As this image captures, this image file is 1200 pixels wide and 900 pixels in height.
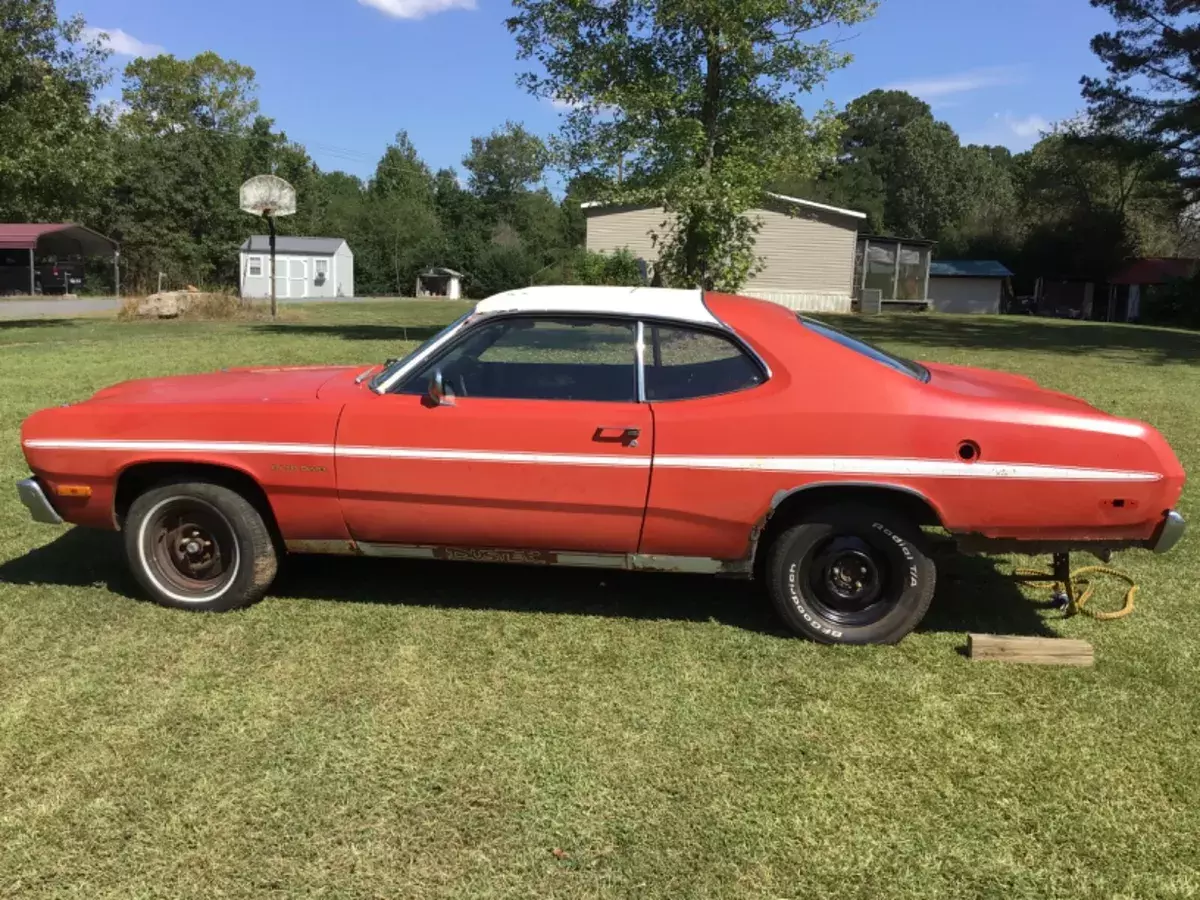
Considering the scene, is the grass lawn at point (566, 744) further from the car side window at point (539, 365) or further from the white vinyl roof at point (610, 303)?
the white vinyl roof at point (610, 303)

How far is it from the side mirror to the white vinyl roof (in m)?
0.41

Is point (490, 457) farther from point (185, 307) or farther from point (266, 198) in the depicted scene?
point (266, 198)

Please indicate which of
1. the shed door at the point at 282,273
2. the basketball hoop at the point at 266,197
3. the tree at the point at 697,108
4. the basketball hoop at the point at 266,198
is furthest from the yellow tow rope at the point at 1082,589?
the shed door at the point at 282,273

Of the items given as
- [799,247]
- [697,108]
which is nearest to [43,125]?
[697,108]

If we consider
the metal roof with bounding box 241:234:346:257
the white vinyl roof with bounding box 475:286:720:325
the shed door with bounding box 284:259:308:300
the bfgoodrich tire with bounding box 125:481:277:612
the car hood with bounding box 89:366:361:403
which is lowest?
the bfgoodrich tire with bounding box 125:481:277:612

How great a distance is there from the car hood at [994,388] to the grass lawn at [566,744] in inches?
43.5

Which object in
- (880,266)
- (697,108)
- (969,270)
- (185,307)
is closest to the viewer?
(697,108)

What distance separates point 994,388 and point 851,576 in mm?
1109

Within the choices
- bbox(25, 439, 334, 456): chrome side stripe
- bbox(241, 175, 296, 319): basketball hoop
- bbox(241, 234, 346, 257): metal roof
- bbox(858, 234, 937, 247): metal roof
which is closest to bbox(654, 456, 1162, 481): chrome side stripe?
bbox(25, 439, 334, 456): chrome side stripe

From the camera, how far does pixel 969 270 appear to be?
155 ft

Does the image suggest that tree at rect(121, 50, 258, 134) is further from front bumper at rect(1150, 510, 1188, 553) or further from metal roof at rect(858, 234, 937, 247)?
front bumper at rect(1150, 510, 1188, 553)

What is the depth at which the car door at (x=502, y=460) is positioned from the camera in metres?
3.89

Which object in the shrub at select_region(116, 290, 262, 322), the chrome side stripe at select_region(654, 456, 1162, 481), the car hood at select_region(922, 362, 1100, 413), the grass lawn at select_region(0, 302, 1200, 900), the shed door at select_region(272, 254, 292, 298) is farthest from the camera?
the shed door at select_region(272, 254, 292, 298)

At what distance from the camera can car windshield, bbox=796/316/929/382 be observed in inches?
162
